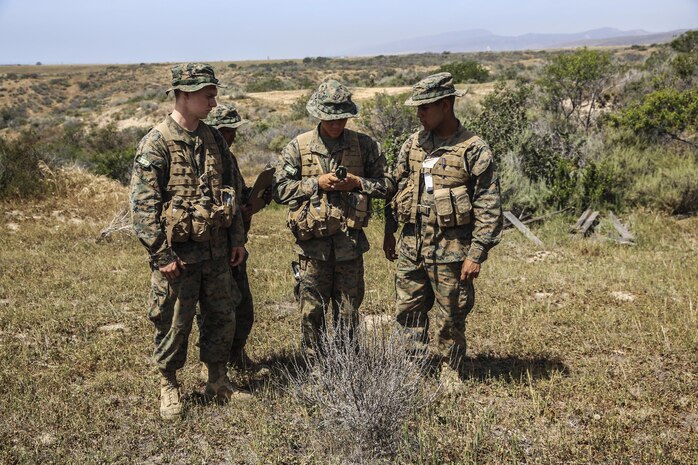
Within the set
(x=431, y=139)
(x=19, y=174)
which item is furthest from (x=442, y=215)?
(x=19, y=174)

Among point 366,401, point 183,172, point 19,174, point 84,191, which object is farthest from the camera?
point 84,191

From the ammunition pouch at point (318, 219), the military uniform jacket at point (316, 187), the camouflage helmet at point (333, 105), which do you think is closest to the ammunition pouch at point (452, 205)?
Answer: the military uniform jacket at point (316, 187)

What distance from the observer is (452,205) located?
12.1 ft

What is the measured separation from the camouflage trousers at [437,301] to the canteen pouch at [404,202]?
28 centimetres

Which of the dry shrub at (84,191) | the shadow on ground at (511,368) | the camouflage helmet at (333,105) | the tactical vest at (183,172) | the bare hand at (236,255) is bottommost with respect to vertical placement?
the shadow on ground at (511,368)

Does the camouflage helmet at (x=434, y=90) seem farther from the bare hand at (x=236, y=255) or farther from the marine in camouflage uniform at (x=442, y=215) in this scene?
the bare hand at (x=236, y=255)

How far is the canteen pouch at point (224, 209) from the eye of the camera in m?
3.49

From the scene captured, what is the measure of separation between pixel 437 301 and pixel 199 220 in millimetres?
→ 1691

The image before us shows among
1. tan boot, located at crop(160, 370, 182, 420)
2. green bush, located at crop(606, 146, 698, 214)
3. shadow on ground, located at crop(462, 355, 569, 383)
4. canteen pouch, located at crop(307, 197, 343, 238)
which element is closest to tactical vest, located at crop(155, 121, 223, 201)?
canteen pouch, located at crop(307, 197, 343, 238)

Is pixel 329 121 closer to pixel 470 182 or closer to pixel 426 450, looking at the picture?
pixel 470 182

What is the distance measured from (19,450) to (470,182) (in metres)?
3.18

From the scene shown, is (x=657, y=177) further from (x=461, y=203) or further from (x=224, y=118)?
(x=224, y=118)

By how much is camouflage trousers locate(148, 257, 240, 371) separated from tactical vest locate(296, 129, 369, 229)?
83 centimetres

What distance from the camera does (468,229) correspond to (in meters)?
3.83
